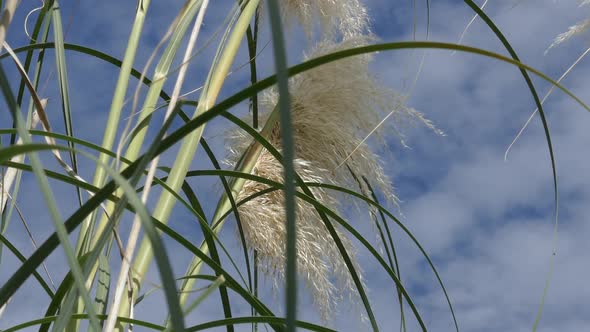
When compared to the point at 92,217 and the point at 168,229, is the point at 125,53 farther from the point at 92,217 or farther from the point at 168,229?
the point at 168,229

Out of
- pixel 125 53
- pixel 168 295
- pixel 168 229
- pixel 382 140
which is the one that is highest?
pixel 382 140

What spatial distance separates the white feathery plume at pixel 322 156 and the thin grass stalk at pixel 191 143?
0.66 meters

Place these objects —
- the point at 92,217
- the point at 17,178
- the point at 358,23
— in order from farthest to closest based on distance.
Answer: the point at 358,23, the point at 17,178, the point at 92,217

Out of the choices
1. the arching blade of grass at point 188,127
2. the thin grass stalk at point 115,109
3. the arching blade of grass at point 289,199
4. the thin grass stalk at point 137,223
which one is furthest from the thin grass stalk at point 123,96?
the arching blade of grass at point 289,199

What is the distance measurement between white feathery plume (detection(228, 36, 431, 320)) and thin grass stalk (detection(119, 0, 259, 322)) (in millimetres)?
663

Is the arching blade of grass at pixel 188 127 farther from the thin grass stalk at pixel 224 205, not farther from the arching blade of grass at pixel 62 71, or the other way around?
the thin grass stalk at pixel 224 205

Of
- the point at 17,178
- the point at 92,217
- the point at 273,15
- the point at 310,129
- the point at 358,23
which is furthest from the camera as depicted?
the point at 358,23

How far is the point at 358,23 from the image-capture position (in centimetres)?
196

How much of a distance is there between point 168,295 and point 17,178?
88 centimetres

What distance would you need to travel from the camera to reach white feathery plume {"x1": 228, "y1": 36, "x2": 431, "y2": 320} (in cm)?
170

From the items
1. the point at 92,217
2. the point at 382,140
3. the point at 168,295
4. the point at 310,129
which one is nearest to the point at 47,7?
the point at 92,217

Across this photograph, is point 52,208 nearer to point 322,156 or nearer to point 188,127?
point 188,127

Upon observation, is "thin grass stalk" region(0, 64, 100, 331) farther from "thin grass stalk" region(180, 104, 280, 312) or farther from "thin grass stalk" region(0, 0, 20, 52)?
"thin grass stalk" region(180, 104, 280, 312)

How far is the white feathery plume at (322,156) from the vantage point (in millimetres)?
1699
